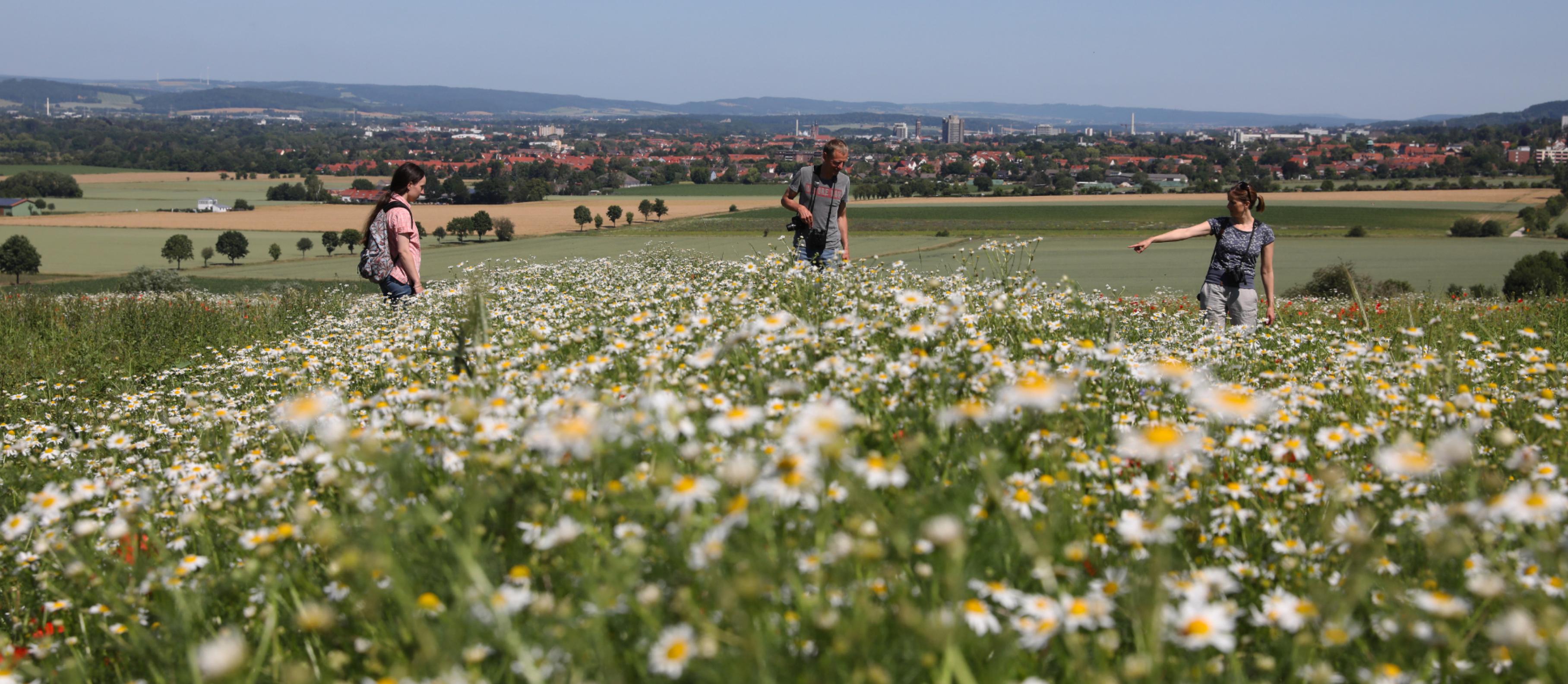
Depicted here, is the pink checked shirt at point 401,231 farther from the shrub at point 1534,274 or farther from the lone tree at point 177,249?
the lone tree at point 177,249

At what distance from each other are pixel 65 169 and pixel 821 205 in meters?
147

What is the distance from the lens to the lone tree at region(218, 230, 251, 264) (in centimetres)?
5750

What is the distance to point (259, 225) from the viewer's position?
2817 inches

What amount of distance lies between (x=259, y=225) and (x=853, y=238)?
46.8 meters

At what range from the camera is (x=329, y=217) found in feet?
256

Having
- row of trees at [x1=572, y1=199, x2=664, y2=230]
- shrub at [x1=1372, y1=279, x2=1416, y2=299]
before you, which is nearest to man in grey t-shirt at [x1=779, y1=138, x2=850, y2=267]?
shrub at [x1=1372, y1=279, x2=1416, y2=299]

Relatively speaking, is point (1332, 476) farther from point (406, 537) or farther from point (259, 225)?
point (259, 225)

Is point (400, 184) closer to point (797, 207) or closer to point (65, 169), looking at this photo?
point (797, 207)

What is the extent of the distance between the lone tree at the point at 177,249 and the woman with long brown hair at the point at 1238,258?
5952 cm

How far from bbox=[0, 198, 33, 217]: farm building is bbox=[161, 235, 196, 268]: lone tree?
33721 millimetres

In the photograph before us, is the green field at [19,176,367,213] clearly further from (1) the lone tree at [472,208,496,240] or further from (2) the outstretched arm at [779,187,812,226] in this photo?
(2) the outstretched arm at [779,187,812,226]

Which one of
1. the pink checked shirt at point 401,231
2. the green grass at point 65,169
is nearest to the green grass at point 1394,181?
the pink checked shirt at point 401,231

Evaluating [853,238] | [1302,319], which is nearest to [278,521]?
[1302,319]

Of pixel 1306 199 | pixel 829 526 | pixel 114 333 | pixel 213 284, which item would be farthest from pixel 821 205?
pixel 1306 199
